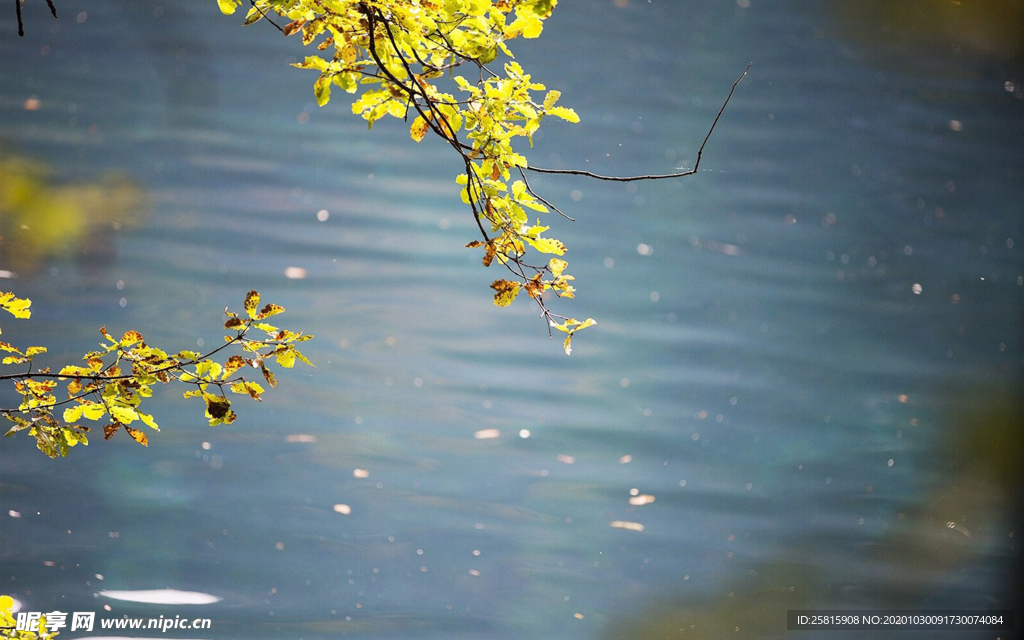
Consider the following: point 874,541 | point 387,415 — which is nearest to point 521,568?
point 387,415

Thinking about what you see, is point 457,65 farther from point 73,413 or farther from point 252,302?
point 73,413

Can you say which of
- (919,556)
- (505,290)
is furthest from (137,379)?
(919,556)

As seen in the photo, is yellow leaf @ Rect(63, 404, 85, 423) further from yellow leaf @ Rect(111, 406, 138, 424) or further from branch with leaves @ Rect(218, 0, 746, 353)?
branch with leaves @ Rect(218, 0, 746, 353)

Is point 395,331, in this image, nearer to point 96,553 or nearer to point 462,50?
point 96,553

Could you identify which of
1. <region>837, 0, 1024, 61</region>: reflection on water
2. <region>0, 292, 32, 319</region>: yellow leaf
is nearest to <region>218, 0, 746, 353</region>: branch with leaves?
<region>0, 292, 32, 319</region>: yellow leaf

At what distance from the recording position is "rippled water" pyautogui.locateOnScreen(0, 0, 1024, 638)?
211cm

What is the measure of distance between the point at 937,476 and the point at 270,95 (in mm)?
2461

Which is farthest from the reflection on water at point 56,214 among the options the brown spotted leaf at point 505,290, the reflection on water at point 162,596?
the brown spotted leaf at point 505,290

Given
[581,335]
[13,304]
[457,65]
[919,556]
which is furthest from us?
[919,556]

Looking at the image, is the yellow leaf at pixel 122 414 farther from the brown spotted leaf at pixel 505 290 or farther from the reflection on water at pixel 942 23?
the reflection on water at pixel 942 23

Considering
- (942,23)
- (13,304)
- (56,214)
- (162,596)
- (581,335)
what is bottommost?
(162,596)

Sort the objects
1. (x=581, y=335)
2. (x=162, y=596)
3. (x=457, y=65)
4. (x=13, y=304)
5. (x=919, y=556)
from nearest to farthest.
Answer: (x=457, y=65), (x=13, y=304), (x=162, y=596), (x=581, y=335), (x=919, y=556)

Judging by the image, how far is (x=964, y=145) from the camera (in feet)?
7.90

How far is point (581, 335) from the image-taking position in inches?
86.9
